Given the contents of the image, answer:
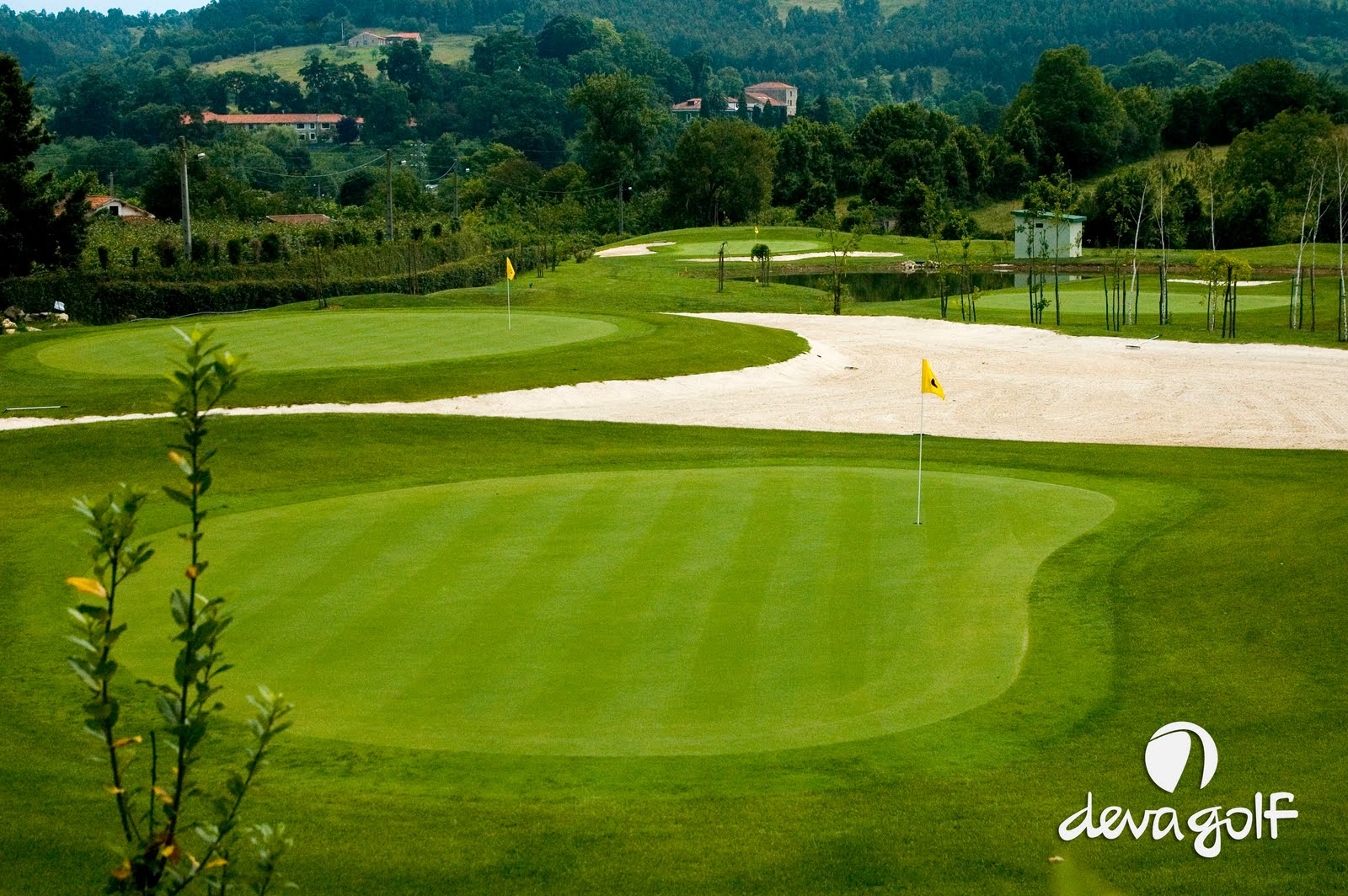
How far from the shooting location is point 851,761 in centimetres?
924

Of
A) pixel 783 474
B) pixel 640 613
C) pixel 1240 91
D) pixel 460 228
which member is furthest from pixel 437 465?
pixel 1240 91

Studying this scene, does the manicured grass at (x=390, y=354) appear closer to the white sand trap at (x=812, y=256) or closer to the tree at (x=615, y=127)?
the white sand trap at (x=812, y=256)

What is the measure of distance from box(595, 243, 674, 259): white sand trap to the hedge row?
79.4 ft

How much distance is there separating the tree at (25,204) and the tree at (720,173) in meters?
58.4

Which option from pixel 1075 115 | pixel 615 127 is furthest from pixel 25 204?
pixel 1075 115

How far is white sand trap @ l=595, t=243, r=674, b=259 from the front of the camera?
79562 mm

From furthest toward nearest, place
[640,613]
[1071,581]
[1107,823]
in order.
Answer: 1. [1071,581]
2. [640,613]
3. [1107,823]

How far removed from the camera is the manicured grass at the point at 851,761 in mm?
7816

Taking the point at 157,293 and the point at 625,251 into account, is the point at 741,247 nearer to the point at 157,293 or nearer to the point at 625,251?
the point at 625,251

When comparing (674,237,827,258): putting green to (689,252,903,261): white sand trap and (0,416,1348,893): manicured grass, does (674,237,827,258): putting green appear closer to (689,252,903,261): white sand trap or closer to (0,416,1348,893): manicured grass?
(689,252,903,261): white sand trap

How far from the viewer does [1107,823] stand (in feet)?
27.3

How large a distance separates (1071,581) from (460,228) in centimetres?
7091

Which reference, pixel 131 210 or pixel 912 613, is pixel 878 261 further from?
pixel 912 613

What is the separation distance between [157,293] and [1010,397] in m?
29.0
